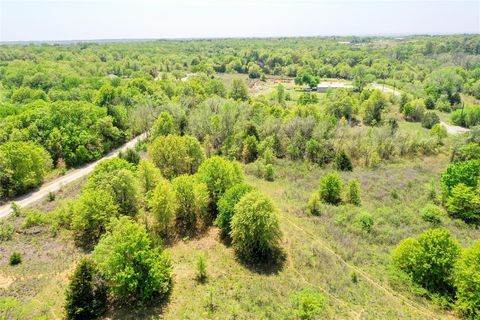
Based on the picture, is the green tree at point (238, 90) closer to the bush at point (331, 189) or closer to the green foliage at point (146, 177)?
the bush at point (331, 189)

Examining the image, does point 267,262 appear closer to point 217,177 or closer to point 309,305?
point 309,305

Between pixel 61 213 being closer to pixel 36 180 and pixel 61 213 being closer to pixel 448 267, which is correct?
pixel 36 180

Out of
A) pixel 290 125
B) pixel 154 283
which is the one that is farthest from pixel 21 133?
pixel 290 125

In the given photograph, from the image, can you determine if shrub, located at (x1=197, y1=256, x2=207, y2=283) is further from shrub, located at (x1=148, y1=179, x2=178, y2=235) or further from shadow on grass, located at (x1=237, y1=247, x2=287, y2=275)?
shrub, located at (x1=148, y1=179, x2=178, y2=235)

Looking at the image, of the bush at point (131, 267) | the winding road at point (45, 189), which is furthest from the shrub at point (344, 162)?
the winding road at point (45, 189)

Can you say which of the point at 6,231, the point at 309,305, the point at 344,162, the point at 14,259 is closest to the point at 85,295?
the point at 14,259

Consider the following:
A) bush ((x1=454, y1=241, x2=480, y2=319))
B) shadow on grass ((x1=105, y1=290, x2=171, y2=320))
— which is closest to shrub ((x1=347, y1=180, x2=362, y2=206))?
bush ((x1=454, y1=241, x2=480, y2=319))
